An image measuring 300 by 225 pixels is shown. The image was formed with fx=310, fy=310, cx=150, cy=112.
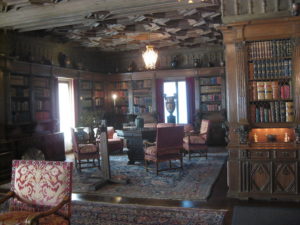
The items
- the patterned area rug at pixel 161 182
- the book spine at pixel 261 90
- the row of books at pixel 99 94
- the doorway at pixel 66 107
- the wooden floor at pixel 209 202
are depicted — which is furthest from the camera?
the row of books at pixel 99 94

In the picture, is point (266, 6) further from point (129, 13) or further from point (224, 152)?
point (224, 152)

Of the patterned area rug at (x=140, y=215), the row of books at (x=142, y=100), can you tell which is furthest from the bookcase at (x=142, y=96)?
the patterned area rug at (x=140, y=215)

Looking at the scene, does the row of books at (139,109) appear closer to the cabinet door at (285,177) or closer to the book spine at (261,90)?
the book spine at (261,90)

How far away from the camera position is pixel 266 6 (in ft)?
15.1

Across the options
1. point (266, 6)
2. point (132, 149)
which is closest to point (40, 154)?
point (132, 149)

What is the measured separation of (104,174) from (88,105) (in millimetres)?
4699

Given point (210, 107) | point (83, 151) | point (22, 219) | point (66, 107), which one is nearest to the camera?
point (22, 219)

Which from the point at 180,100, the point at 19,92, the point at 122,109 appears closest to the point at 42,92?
the point at 19,92

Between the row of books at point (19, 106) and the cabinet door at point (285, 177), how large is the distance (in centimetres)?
574

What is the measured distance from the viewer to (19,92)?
24.4 ft

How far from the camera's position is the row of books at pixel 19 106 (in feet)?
23.7

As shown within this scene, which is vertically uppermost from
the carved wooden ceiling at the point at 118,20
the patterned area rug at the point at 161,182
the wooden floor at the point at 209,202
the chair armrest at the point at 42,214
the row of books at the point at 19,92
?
→ the carved wooden ceiling at the point at 118,20

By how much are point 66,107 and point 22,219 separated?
22.6 feet

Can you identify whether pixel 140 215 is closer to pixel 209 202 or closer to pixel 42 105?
pixel 209 202
